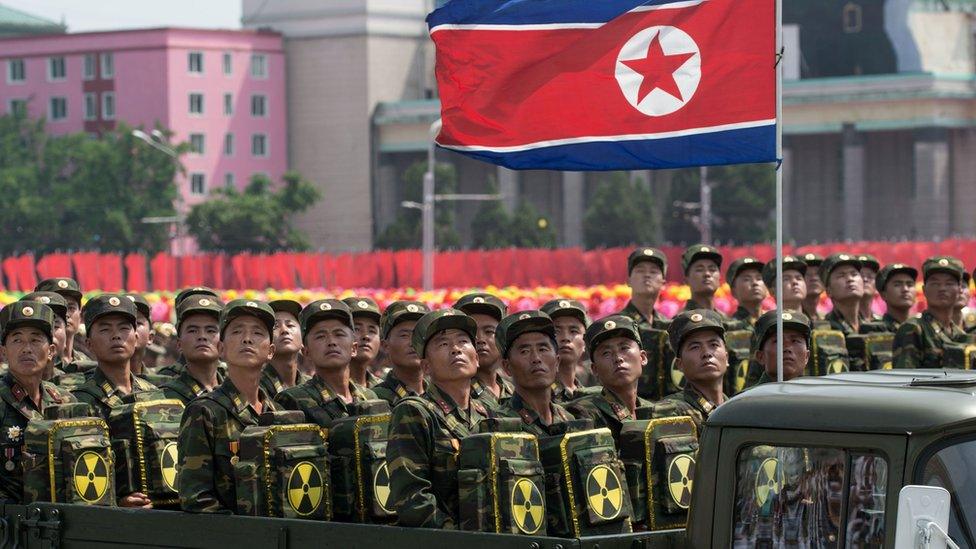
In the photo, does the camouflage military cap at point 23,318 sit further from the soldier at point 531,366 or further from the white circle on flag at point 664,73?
the white circle on flag at point 664,73

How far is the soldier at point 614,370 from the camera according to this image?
805cm

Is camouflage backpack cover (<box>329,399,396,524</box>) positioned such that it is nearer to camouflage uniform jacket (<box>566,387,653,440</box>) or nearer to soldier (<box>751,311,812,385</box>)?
camouflage uniform jacket (<box>566,387,653,440</box>)

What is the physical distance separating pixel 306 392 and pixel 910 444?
13.1 feet

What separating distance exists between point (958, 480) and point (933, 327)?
6768 millimetres

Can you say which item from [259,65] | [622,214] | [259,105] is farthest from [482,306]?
[259,105]

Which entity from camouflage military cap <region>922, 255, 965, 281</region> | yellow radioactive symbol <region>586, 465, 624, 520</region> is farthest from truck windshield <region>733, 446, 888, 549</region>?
camouflage military cap <region>922, 255, 965, 281</region>

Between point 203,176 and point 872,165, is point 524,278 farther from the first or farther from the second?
point 203,176

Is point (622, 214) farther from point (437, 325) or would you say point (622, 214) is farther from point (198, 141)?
point (437, 325)

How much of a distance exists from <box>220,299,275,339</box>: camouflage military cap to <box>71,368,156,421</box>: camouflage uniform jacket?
105cm

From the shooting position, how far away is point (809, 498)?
5566mm

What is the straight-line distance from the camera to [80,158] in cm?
9088

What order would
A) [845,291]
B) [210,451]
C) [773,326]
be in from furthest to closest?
1. [845,291]
2. [773,326]
3. [210,451]

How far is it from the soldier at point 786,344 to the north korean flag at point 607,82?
3.20 feet

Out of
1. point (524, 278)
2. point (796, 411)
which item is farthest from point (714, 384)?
point (524, 278)
